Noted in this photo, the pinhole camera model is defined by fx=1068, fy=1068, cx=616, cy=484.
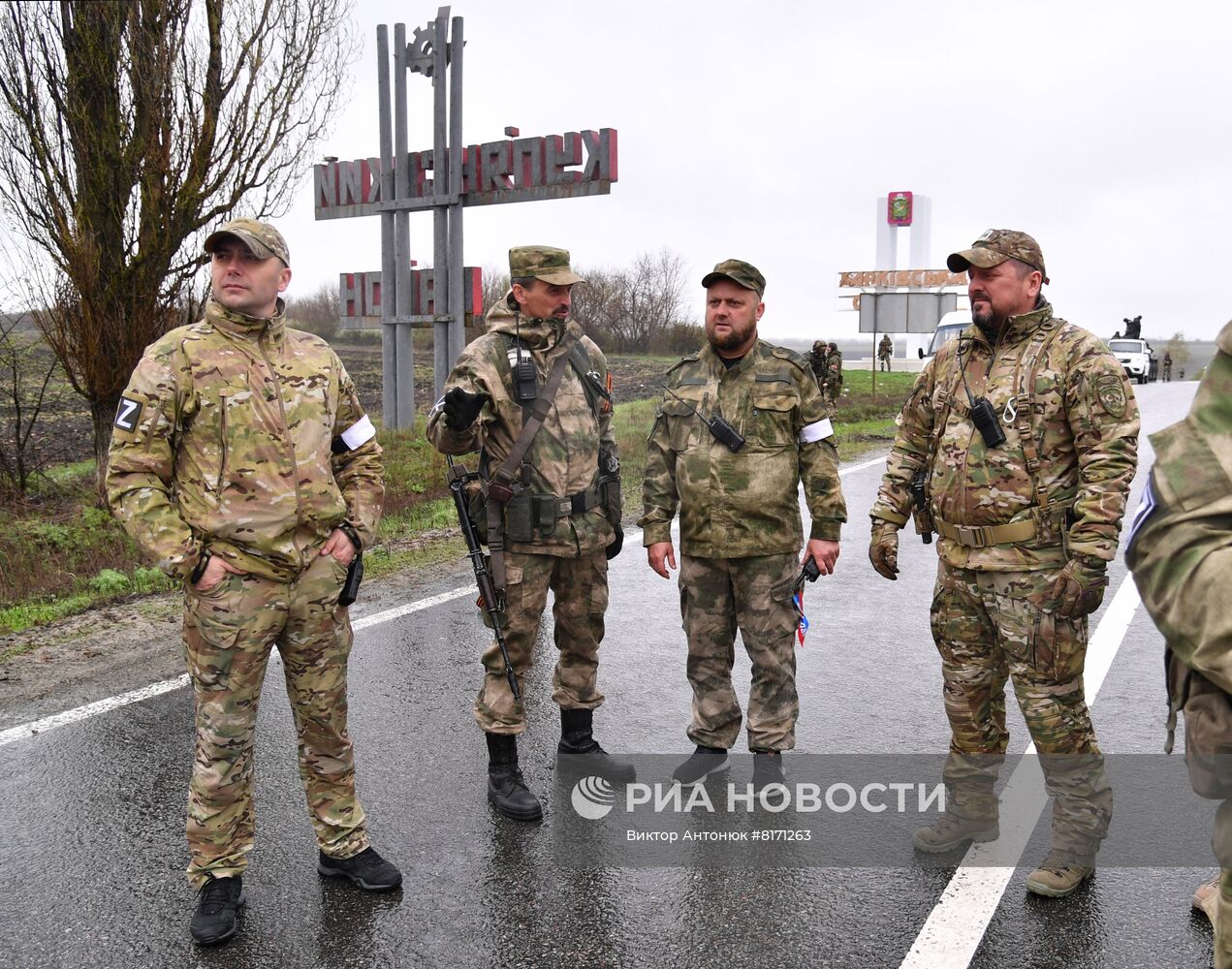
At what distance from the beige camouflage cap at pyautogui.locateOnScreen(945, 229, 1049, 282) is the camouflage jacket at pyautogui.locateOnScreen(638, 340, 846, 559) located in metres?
0.86

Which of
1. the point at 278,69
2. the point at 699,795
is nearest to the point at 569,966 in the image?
the point at 699,795

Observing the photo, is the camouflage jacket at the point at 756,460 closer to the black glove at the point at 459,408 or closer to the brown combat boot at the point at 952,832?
the black glove at the point at 459,408

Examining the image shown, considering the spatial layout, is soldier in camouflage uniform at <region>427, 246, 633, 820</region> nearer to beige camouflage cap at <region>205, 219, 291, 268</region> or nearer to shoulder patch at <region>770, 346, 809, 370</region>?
shoulder patch at <region>770, 346, 809, 370</region>

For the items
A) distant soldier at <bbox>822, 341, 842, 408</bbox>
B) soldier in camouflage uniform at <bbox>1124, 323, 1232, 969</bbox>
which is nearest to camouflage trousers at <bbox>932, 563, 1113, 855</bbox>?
soldier in camouflage uniform at <bbox>1124, 323, 1232, 969</bbox>

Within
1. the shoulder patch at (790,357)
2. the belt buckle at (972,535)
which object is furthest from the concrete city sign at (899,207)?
the belt buckle at (972,535)

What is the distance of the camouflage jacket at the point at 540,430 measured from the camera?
167 inches

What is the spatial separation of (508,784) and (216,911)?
1202 millimetres

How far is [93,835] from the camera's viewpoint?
12.6ft

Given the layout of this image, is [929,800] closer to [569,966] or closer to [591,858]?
[591,858]

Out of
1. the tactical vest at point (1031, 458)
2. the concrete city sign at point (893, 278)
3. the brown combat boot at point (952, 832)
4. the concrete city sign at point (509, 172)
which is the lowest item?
the brown combat boot at point (952, 832)

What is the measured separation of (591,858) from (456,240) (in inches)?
569

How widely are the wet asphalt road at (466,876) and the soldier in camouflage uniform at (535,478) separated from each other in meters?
0.39

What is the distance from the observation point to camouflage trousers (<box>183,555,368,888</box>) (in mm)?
3338

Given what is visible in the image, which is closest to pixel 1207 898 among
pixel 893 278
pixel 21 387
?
pixel 21 387
